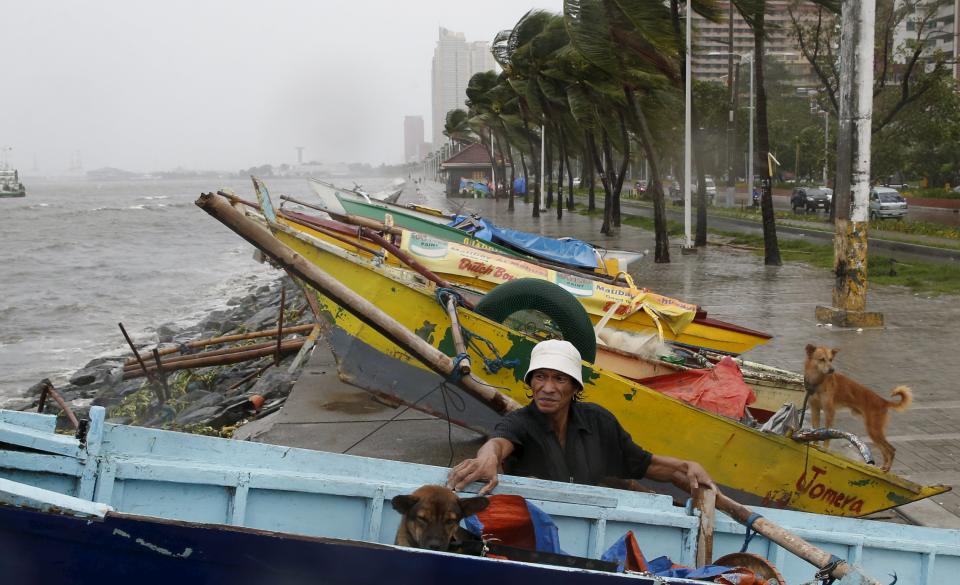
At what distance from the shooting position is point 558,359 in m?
4.44

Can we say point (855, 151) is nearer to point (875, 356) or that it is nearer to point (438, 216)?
point (875, 356)

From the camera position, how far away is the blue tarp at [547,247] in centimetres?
1566

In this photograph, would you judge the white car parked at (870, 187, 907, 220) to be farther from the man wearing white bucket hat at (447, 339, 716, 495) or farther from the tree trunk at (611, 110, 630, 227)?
the man wearing white bucket hat at (447, 339, 716, 495)

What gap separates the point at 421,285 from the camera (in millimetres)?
7480

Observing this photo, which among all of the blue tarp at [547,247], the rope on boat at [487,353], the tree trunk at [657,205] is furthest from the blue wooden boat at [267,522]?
the tree trunk at [657,205]

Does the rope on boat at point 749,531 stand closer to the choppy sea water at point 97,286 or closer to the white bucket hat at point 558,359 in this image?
the white bucket hat at point 558,359

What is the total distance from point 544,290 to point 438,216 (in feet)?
43.0

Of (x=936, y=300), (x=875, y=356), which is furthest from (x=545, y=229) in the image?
(x=875, y=356)

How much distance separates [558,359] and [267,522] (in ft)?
5.02

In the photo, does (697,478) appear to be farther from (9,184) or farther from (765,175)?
(9,184)

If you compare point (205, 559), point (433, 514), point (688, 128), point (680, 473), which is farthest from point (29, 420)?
point (688, 128)

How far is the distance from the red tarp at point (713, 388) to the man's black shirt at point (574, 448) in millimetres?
2136

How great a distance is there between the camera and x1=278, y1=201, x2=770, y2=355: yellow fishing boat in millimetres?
9617

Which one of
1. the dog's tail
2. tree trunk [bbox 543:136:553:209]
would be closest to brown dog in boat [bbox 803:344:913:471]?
the dog's tail
